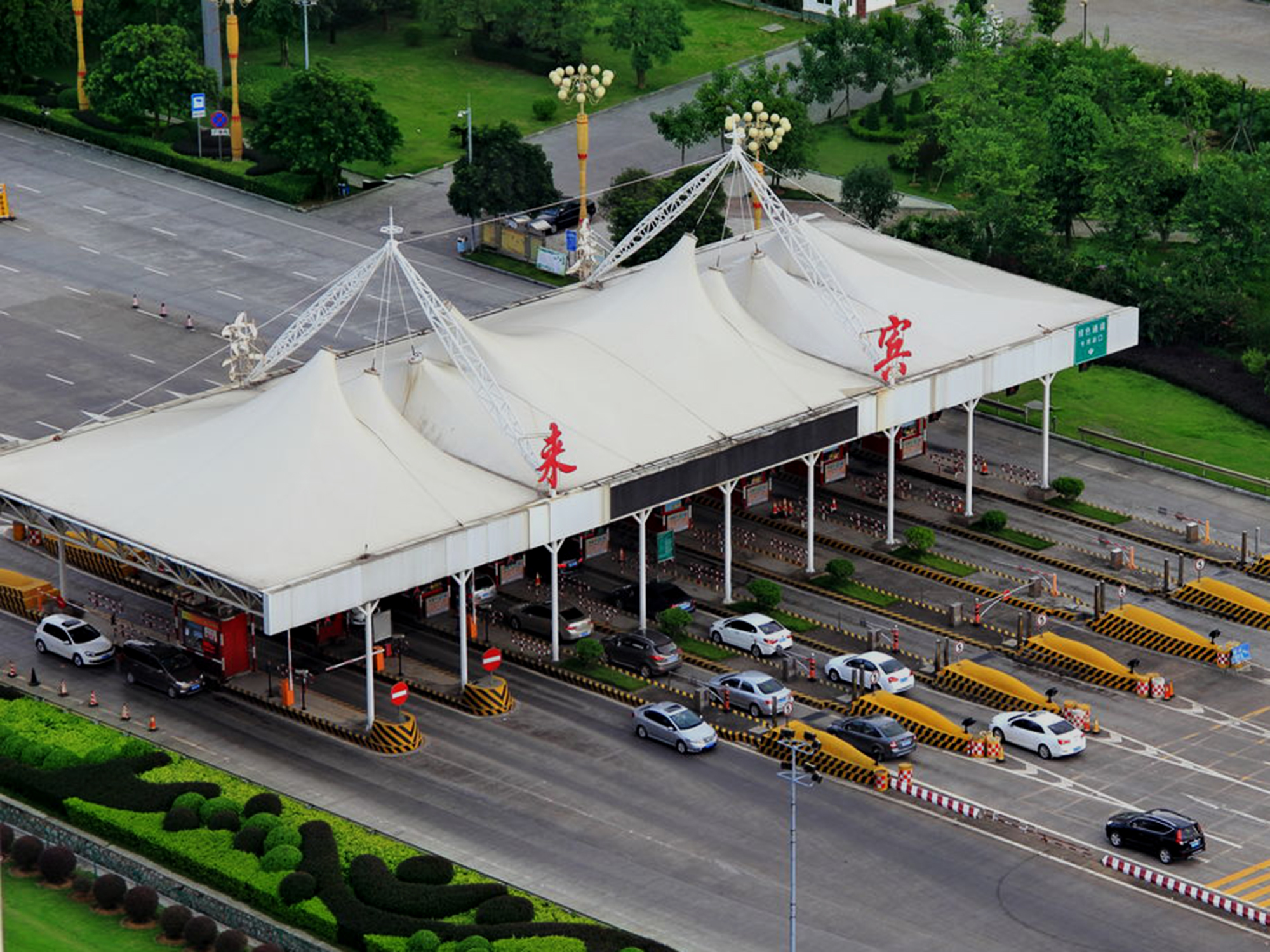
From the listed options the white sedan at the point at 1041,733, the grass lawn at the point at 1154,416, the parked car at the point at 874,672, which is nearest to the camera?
the white sedan at the point at 1041,733

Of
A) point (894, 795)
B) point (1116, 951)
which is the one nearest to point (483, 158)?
point (894, 795)

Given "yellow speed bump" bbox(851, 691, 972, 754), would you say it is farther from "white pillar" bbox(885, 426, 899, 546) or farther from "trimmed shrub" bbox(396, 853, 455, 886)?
"trimmed shrub" bbox(396, 853, 455, 886)

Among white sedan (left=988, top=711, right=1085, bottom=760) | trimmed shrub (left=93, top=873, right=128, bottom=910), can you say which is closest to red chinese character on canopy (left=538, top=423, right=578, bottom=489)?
white sedan (left=988, top=711, right=1085, bottom=760)

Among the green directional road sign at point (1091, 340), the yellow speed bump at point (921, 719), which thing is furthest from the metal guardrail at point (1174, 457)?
the yellow speed bump at point (921, 719)

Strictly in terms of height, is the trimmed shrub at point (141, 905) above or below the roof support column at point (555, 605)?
below

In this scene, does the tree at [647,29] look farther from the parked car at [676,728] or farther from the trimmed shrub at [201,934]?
the trimmed shrub at [201,934]

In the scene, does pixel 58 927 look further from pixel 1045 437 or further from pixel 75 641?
pixel 1045 437

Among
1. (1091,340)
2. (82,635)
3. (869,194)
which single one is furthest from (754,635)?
(869,194)
